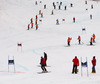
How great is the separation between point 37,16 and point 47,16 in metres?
1.84

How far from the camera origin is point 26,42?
1517 inches

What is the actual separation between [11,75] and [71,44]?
15.4 m

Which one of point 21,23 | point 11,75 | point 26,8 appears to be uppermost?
point 26,8

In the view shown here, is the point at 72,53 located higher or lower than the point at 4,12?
lower

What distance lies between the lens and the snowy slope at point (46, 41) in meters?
19.9

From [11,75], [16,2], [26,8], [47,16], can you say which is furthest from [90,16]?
[11,75]

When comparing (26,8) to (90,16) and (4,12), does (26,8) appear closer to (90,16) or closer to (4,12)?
(4,12)

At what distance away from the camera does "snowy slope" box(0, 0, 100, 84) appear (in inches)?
782

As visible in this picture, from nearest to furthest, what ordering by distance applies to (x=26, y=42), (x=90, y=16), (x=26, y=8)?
(x=26, y=42) < (x=90, y=16) < (x=26, y=8)

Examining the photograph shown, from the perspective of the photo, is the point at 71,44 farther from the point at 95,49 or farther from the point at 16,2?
the point at 16,2

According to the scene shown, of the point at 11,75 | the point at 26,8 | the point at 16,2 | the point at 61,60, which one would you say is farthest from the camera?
the point at 16,2

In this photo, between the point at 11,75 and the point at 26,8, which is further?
the point at 26,8

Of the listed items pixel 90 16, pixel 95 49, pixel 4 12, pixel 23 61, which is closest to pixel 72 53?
pixel 95 49

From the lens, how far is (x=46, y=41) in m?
38.4
